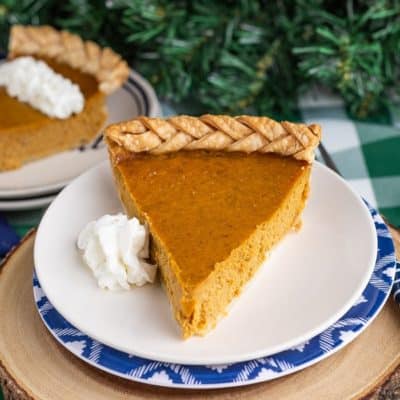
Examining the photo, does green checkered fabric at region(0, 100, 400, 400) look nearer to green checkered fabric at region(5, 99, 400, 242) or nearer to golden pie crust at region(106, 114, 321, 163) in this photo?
green checkered fabric at region(5, 99, 400, 242)

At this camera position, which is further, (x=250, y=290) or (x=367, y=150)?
(x=367, y=150)

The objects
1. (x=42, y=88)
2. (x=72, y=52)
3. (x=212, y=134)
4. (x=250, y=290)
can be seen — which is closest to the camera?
(x=250, y=290)

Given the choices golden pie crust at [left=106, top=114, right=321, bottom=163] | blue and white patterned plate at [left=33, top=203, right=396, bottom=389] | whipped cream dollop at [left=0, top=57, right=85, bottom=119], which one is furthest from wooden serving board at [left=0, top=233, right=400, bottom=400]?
whipped cream dollop at [left=0, top=57, right=85, bottom=119]

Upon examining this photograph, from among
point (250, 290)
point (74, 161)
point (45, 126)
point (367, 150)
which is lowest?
point (367, 150)

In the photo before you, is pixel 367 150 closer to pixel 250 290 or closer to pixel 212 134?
pixel 212 134

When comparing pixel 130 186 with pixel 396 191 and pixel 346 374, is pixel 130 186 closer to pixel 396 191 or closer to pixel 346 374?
pixel 346 374

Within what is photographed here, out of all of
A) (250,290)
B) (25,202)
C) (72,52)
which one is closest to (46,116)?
(72,52)
